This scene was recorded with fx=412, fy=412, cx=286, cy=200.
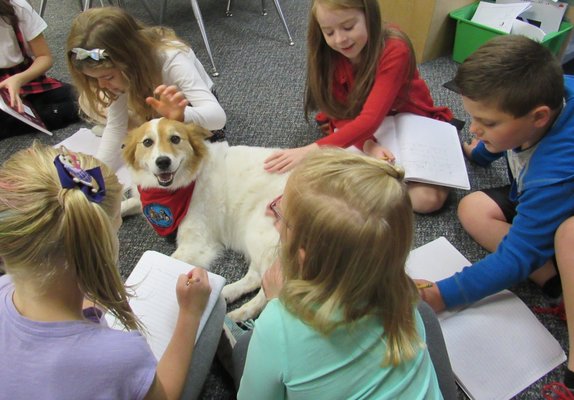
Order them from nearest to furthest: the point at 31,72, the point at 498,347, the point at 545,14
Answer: the point at 498,347 → the point at 31,72 → the point at 545,14

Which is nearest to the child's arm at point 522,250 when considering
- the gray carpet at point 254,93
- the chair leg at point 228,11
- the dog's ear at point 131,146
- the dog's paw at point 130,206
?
the gray carpet at point 254,93

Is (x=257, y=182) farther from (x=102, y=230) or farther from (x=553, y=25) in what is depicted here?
(x=553, y=25)

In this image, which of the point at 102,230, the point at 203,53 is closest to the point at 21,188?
the point at 102,230

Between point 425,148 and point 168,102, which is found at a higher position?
point 168,102

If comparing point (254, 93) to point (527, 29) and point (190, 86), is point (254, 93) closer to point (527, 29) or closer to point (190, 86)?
point (190, 86)

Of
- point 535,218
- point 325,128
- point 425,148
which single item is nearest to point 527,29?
point 425,148

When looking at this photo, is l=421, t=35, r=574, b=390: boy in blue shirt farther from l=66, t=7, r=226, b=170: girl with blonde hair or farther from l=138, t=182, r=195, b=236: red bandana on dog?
l=66, t=7, r=226, b=170: girl with blonde hair

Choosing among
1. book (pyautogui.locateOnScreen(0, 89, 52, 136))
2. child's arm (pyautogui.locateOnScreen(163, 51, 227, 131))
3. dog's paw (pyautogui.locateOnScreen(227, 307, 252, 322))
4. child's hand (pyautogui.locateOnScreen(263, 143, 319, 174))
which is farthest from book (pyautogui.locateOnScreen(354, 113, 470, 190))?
book (pyautogui.locateOnScreen(0, 89, 52, 136))

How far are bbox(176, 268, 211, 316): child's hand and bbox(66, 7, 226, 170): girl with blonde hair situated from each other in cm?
81

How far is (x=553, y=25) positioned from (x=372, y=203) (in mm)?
2600

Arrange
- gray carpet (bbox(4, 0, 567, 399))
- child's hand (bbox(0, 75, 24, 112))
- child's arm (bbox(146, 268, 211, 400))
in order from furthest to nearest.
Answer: child's hand (bbox(0, 75, 24, 112)) < gray carpet (bbox(4, 0, 567, 399)) < child's arm (bbox(146, 268, 211, 400))

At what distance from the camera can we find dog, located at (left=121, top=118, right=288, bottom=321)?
1.54 m

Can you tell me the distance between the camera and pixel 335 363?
72 cm

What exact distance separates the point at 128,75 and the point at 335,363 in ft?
4.76
